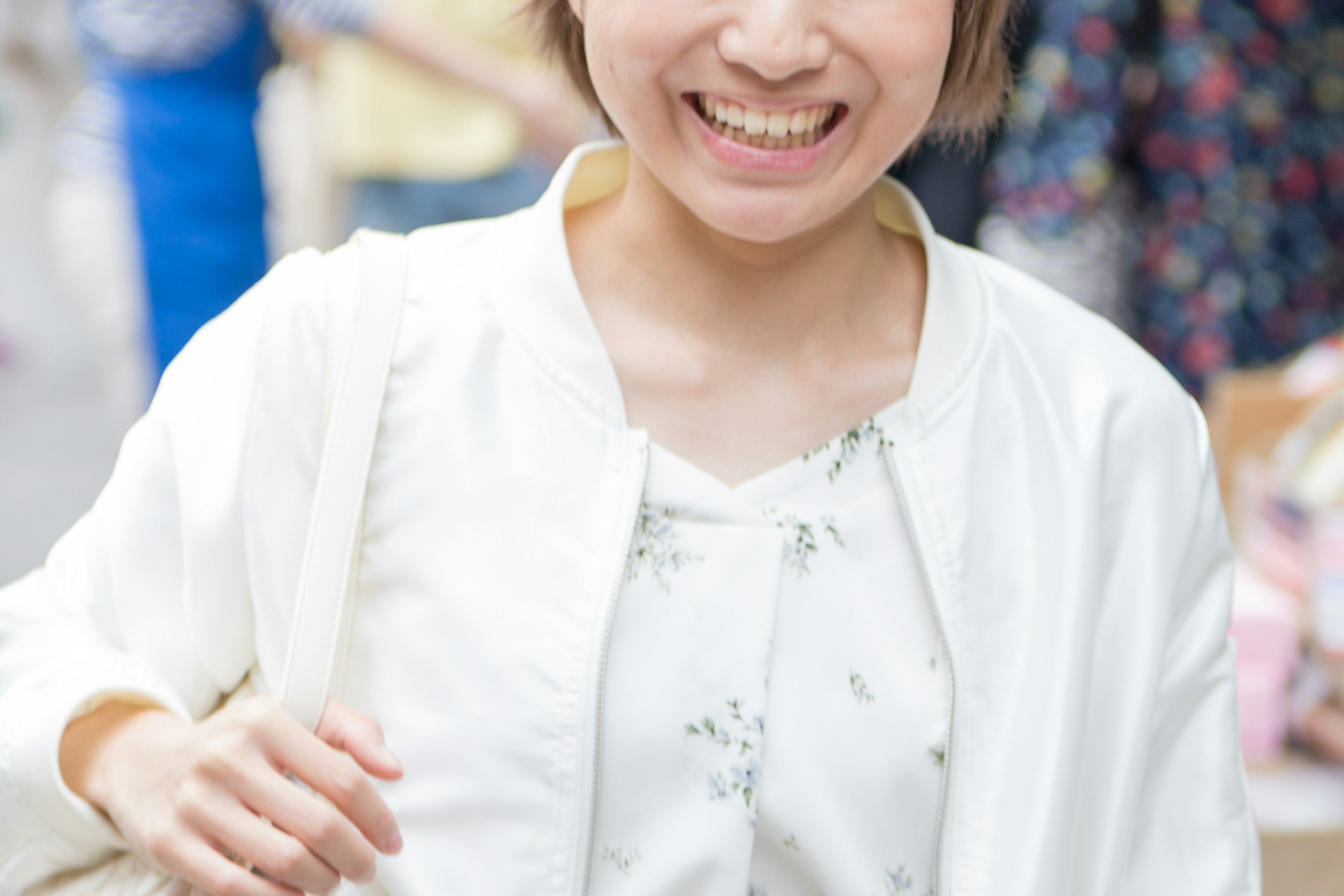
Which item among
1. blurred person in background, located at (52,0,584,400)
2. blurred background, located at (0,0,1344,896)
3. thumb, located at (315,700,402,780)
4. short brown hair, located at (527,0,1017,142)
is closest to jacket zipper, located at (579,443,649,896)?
thumb, located at (315,700,402,780)

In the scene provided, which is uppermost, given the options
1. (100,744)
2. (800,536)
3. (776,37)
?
(776,37)

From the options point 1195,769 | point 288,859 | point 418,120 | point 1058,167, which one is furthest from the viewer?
point 418,120

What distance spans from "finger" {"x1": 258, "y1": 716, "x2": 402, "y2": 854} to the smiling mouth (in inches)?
16.6

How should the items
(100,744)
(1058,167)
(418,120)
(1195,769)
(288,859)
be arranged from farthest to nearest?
(418,120)
(1058,167)
(1195,769)
(100,744)
(288,859)

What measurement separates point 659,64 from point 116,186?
4.97ft

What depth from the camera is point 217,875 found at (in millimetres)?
736

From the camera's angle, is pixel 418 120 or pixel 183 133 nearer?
pixel 183 133

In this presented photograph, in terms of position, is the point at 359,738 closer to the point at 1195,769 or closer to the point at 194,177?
the point at 1195,769

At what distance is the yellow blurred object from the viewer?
7.92ft

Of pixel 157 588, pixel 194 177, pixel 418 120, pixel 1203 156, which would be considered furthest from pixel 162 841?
pixel 418 120

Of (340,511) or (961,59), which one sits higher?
(961,59)

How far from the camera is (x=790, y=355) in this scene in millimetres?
971

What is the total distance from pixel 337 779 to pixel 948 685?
0.38 meters

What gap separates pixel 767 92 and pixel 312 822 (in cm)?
48
